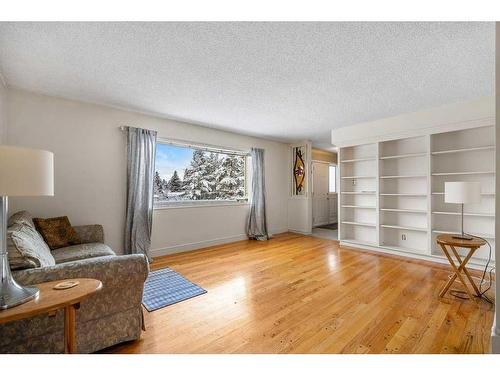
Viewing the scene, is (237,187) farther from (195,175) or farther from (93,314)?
(93,314)

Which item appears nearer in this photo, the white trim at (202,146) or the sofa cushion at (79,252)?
the sofa cushion at (79,252)

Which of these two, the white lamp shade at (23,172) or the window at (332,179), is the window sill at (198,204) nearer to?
the white lamp shade at (23,172)

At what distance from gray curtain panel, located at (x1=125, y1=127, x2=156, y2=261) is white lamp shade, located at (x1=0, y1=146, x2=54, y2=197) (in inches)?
93.9

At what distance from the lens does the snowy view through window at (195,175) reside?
4.06 m

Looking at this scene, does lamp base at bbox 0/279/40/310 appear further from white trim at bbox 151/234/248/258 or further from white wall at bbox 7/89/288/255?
white trim at bbox 151/234/248/258

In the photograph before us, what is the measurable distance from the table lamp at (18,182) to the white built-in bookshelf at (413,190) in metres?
4.33

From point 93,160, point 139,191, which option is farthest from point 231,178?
point 93,160

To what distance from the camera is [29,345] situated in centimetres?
137

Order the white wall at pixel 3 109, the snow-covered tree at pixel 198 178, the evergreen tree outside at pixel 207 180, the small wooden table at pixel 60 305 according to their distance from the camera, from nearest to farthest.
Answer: the small wooden table at pixel 60 305 < the white wall at pixel 3 109 < the evergreen tree outside at pixel 207 180 < the snow-covered tree at pixel 198 178

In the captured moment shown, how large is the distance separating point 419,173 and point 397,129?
789 millimetres

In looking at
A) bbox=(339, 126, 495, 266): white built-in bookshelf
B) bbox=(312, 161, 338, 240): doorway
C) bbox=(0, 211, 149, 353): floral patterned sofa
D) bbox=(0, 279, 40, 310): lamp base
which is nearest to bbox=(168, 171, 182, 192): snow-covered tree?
bbox=(0, 211, 149, 353): floral patterned sofa

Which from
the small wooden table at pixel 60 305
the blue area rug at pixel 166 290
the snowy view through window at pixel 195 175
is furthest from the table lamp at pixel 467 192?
the snowy view through window at pixel 195 175
